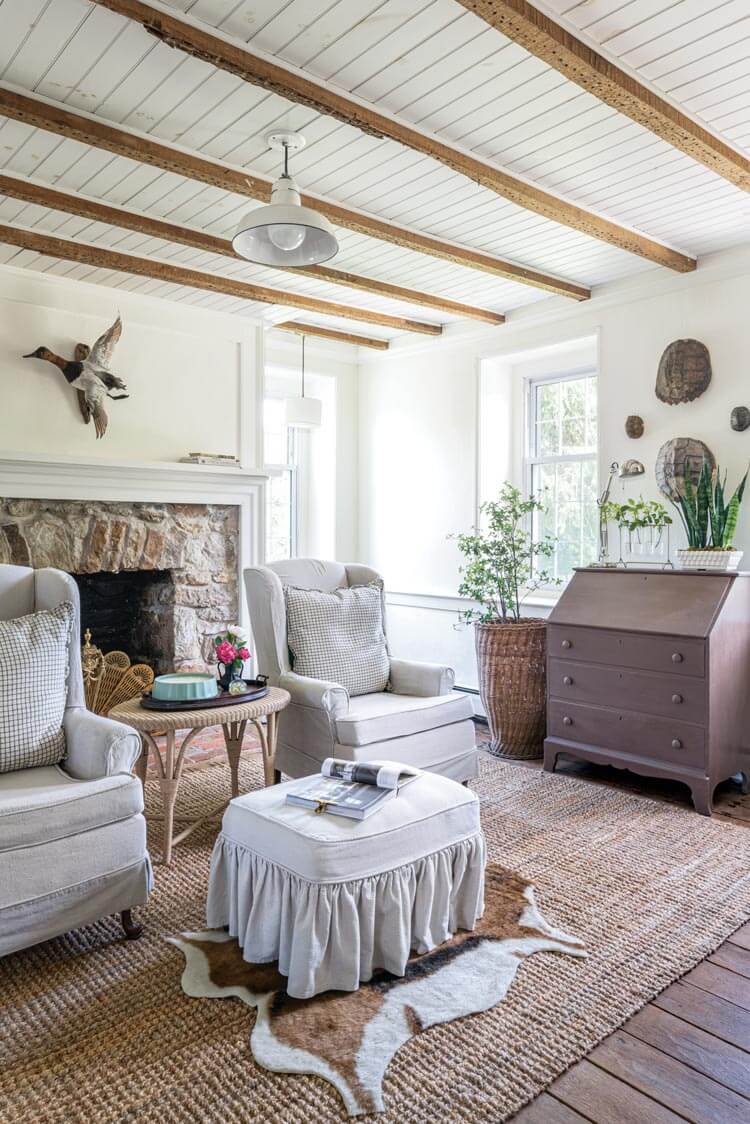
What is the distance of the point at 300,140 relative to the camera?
2.79m

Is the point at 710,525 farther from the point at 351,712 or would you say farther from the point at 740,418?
the point at 351,712

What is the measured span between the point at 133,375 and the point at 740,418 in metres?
3.30

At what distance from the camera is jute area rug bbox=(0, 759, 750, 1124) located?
62.6 inches

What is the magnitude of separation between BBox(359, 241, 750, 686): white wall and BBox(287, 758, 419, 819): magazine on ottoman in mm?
2532

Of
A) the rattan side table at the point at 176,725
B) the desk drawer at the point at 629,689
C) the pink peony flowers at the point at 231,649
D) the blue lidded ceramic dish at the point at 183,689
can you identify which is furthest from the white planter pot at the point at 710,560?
the blue lidded ceramic dish at the point at 183,689

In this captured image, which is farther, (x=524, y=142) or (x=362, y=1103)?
(x=524, y=142)

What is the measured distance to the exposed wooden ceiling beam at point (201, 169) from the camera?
2.54m

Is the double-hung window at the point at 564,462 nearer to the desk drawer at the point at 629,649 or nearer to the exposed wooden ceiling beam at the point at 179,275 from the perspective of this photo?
the exposed wooden ceiling beam at the point at 179,275

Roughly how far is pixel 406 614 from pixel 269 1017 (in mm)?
4056

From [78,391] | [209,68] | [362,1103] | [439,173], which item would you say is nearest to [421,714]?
[362,1103]

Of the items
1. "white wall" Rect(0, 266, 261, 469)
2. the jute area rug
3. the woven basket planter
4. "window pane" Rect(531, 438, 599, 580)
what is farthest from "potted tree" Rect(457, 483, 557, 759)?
"white wall" Rect(0, 266, 261, 469)

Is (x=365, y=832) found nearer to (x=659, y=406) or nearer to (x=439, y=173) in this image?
(x=439, y=173)

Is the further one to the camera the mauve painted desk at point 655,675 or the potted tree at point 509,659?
the potted tree at point 509,659

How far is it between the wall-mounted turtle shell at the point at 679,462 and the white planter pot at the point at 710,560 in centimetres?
48
